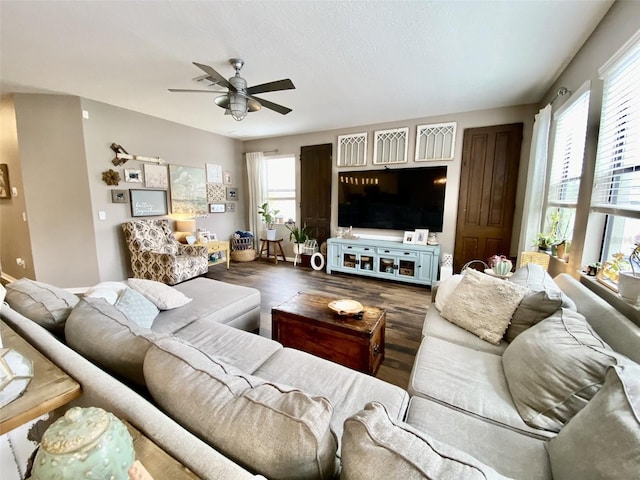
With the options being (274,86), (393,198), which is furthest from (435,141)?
(274,86)

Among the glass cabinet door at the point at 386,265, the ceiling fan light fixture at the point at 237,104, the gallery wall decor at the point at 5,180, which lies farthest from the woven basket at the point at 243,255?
the ceiling fan light fixture at the point at 237,104

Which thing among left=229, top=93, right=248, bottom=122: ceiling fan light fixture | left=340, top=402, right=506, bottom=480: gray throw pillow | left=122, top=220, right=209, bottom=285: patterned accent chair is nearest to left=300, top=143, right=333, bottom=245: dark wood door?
left=122, top=220, right=209, bottom=285: patterned accent chair

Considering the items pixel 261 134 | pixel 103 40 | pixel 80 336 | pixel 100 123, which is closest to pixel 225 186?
pixel 261 134

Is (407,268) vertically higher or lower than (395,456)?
lower

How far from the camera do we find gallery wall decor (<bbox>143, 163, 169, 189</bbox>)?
409 cm

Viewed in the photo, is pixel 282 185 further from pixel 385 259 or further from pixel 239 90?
pixel 239 90

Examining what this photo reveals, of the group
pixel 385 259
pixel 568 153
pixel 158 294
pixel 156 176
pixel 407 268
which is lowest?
pixel 407 268

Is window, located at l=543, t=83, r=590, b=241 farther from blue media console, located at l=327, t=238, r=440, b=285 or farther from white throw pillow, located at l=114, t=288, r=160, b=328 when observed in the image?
white throw pillow, located at l=114, t=288, r=160, b=328

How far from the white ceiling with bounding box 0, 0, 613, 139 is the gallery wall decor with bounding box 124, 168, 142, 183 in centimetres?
93

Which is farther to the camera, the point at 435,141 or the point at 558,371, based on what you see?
the point at 435,141

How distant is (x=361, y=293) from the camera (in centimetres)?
368

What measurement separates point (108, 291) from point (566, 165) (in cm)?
402

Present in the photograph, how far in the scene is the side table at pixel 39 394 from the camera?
0.71 metres

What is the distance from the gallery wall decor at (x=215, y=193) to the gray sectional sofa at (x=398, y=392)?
3.68m
